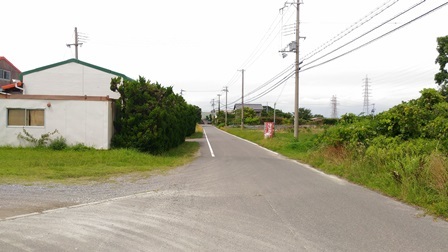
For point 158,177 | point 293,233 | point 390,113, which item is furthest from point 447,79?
point 293,233

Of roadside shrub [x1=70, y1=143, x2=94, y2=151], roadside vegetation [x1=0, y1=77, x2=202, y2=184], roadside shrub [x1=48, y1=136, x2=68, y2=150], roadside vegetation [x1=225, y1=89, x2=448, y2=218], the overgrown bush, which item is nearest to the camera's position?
roadside vegetation [x1=225, y1=89, x2=448, y2=218]

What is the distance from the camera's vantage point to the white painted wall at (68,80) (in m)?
26.1

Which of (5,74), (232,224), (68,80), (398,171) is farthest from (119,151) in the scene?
(5,74)

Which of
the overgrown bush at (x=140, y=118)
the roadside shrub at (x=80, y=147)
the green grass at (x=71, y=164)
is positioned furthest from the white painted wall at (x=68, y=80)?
the green grass at (x=71, y=164)

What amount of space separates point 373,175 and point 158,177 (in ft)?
21.4

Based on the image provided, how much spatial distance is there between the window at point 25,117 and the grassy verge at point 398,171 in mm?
12627

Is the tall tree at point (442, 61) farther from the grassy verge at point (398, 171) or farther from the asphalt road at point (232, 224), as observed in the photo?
the asphalt road at point (232, 224)

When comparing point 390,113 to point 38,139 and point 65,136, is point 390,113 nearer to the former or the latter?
point 65,136

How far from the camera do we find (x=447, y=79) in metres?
40.9

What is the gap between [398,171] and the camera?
10070mm

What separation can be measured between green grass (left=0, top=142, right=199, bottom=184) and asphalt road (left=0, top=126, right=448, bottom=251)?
3.72 metres

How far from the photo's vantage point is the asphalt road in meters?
5.34

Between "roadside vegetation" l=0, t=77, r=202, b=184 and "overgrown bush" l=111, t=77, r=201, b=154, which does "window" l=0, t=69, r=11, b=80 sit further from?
"overgrown bush" l=111, t=77, r=201, b=154

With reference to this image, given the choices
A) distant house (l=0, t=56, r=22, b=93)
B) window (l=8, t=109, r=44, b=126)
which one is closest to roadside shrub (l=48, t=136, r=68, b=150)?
window (l=8, t=109, r=44, b=126)
